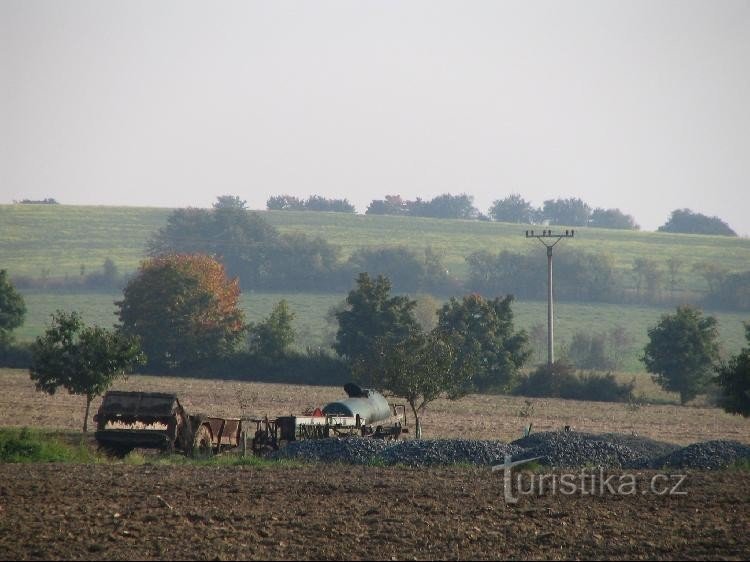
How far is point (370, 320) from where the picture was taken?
81875 mm

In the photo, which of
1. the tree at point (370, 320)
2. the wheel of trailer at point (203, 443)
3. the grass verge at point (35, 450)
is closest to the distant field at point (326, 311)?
the tree at point (370, 320)

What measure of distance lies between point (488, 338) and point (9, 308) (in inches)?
1437

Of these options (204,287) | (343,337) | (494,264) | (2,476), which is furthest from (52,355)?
(494,264)

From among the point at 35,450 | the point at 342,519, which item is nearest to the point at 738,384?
the point at 35,450

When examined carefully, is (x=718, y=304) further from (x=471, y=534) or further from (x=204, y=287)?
(x=471, y=534)

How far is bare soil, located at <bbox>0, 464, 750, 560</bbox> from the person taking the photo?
58.4ft

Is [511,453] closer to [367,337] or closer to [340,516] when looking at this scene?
[340,516]

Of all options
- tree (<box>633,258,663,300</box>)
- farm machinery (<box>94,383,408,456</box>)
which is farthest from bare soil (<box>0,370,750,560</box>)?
tree (<box>633,258,663,300</box>)

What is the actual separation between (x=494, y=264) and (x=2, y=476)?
127 m

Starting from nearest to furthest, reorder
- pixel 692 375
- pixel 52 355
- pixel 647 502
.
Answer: pixel 647 502 < pixel 52 355 < pixel 692 375

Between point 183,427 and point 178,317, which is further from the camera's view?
point 178,317

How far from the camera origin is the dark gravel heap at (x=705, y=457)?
104 ft

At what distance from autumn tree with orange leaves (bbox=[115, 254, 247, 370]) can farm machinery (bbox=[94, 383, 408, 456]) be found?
48385 mm

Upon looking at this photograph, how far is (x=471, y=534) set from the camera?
19250 mm
